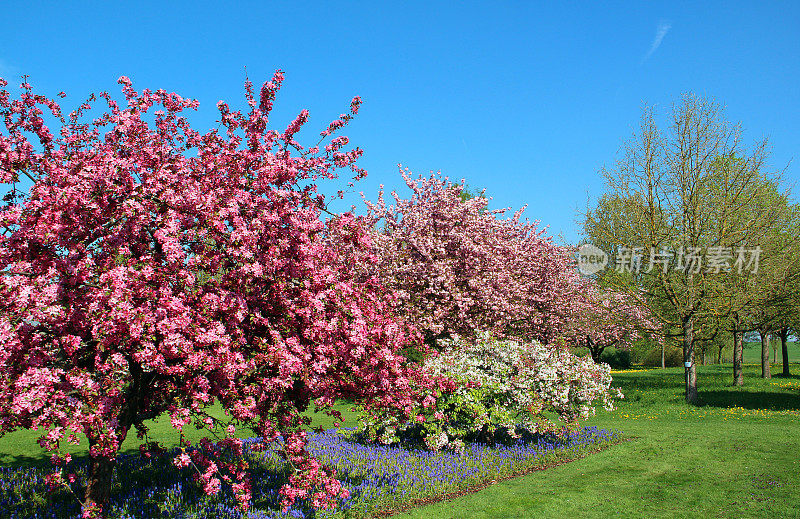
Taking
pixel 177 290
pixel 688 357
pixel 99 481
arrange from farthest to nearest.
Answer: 1. pixel 688 357
2. pixel 99 481
3. pixel 177 290

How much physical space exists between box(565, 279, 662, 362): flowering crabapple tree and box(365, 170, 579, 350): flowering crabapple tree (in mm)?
4997

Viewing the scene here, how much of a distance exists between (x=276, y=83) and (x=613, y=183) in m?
19.5

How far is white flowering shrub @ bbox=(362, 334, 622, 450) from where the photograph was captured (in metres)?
11.9

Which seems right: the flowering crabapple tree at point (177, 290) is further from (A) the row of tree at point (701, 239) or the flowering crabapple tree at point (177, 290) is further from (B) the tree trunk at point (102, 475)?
(A) the row of tree at point (701, 239)

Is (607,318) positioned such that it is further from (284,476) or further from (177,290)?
(177,290)

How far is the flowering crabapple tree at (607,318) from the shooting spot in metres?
23.7

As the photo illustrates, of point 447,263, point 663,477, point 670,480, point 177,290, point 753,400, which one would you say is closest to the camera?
point 177,290

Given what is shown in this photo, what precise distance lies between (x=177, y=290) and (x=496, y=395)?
28.4 ft

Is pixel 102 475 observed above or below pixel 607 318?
below

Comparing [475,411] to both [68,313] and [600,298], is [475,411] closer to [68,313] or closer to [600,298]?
[68,313]

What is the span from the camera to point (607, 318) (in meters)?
23.6

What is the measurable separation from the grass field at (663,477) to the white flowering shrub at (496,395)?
57.3 inches

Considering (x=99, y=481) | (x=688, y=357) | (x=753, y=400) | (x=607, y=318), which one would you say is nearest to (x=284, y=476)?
(x=99, y=481)

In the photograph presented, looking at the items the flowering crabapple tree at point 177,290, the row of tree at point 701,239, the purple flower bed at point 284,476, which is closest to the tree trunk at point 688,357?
the row of tree at point 701,239
